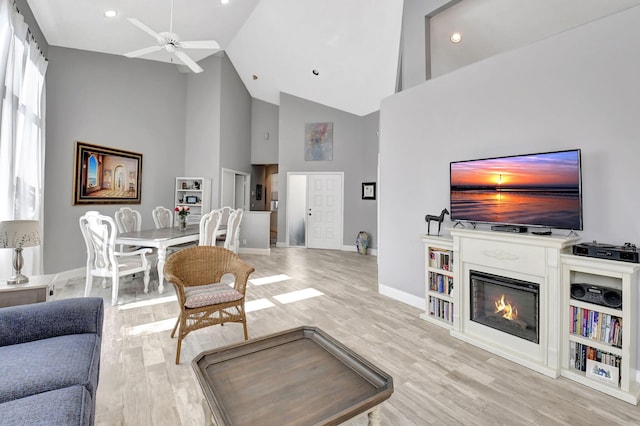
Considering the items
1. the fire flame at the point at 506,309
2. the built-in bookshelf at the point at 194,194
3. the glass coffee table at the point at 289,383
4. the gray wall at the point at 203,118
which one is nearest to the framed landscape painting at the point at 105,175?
the built-in bookshelf at the point at 194,194

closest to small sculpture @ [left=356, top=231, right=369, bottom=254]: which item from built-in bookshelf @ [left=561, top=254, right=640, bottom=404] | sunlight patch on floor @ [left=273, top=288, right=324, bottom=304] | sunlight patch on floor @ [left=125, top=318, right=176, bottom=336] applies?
sunlight patch on floor @ [left=273, top=288, right=324, bottom=304]

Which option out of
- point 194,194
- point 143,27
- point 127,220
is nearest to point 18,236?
point 143,27

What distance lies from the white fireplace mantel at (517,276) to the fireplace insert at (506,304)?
0.15 feet

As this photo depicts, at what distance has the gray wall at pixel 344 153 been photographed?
745cm

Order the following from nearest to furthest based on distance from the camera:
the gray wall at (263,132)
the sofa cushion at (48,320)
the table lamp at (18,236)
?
the sofa cushion at (48,320)
the table lamp at (18,236)
the gray wall at (263,132)

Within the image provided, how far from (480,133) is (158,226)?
17.4 ft

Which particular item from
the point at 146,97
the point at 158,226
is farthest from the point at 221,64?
the point at 158,226

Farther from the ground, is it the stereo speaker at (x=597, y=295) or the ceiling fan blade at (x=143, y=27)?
the ceiling fan blade at (x=143, y=27)

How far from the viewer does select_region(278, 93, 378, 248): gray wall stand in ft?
24.4

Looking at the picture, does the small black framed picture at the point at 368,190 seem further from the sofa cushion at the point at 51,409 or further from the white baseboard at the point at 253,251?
the sofa cushion at the point at 51,409

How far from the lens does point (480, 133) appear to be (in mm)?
2893

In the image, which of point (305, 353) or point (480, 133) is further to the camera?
point (480, 133)

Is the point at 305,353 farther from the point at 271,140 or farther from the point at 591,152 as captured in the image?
the point at 271,140

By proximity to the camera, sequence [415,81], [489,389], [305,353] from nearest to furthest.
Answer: [305,353] → [489,389] → [415,81]
